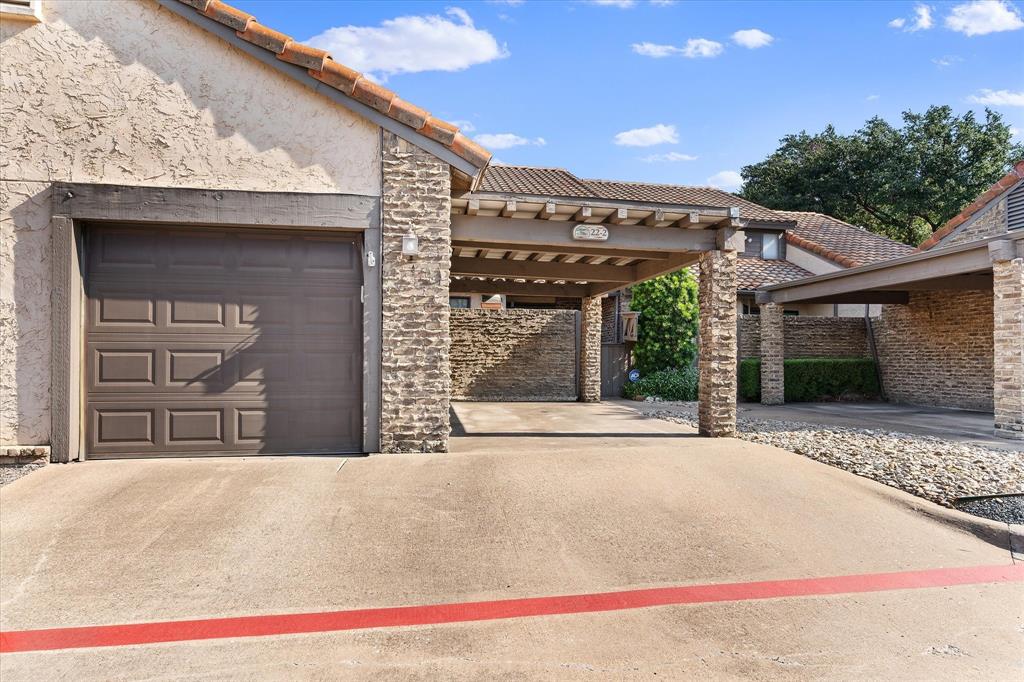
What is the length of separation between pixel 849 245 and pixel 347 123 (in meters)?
20.2

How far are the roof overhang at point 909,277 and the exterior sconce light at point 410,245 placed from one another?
925 cm

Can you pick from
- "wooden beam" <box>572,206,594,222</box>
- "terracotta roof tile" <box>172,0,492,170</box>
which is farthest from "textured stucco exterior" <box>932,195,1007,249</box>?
"terracotta roof tile" <box>172,0,492,170</box>

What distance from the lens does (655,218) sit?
8453mm

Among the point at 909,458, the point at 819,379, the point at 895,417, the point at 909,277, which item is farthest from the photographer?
the point at 819,379

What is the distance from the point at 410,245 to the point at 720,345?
468 cm

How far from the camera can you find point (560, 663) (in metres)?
3.26

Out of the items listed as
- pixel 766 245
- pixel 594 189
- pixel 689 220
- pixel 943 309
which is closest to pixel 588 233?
pixel 689 220

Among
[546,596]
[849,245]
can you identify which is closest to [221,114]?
[546,596]

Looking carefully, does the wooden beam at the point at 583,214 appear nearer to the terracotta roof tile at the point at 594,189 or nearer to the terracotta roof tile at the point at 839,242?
the terracotta roof tile at the point at 594,189

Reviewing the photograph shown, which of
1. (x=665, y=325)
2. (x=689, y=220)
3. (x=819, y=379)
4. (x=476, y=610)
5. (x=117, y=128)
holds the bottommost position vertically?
Answer: (x=476, y=610)

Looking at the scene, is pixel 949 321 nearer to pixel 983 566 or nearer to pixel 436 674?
pixel 983 566

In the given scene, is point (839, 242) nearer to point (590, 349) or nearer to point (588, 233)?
point (590, 349)

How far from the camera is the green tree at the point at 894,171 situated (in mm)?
28312

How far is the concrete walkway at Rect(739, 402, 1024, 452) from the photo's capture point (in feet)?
33.2
